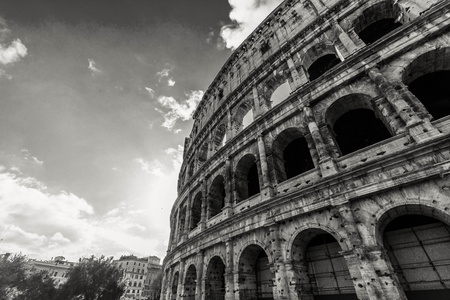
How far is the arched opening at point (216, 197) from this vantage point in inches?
457

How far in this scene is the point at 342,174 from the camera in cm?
609

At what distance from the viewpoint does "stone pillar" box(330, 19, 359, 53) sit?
865 centimetres

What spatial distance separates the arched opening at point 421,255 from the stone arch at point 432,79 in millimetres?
4048

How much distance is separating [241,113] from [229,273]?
9150 mm

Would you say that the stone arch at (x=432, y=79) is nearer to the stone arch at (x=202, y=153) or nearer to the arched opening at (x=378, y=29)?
the arched opening at (x=378, y=29)

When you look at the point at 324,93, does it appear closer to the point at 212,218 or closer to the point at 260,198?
the point at 260,198

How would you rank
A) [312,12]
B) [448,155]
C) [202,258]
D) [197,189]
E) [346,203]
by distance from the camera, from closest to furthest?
[448,155] → [346,203] → [202,258] → [312,12] → [197,189]

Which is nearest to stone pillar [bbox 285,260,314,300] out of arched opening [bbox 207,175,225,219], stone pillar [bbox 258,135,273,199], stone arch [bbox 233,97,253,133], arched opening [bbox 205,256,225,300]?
stone pillar [bbox 258,135,273,199]

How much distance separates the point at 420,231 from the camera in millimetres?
5590

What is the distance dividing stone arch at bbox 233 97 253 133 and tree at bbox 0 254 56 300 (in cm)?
2844

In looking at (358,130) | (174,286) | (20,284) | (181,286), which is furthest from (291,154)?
(20,284)

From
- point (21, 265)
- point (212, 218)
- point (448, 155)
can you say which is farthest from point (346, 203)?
point (21, 265)

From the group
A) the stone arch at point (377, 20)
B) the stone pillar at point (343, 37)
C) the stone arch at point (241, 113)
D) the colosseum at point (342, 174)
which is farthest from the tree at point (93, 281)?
the stone arch at point (377, 20)

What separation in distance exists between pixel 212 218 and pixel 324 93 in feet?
26.1
